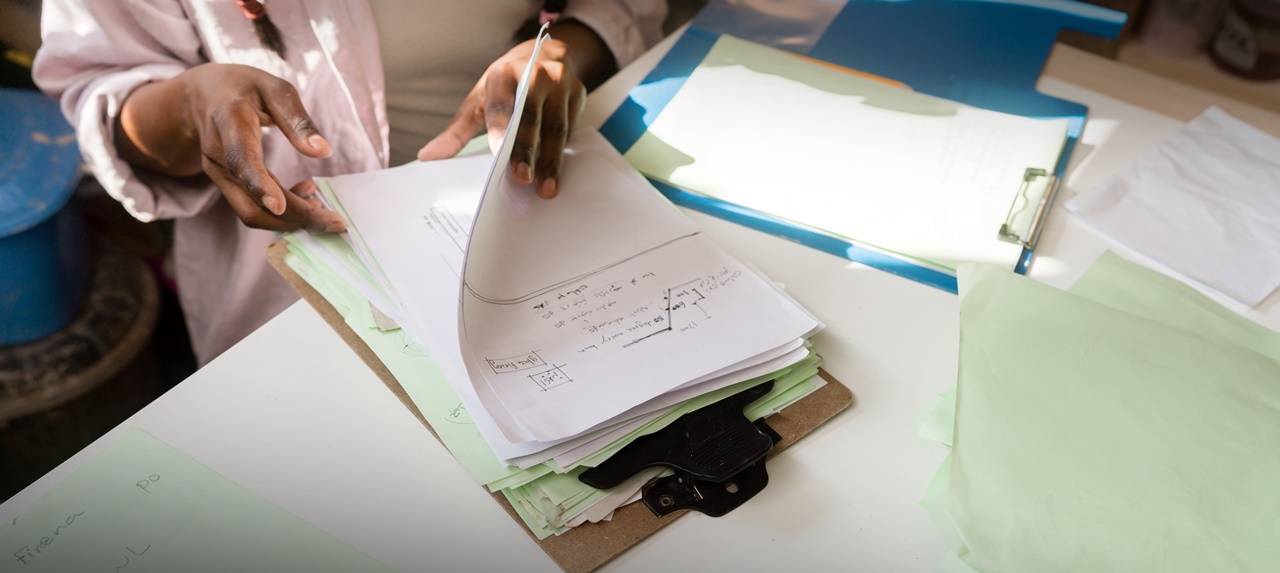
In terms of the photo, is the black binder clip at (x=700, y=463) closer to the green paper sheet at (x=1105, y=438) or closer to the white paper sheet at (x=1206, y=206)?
the green paper sheet at (x=1105, y=438)

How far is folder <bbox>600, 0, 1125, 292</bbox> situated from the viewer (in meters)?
0.73

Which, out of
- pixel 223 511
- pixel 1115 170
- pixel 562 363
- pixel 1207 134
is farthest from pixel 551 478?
pixel 1207 134

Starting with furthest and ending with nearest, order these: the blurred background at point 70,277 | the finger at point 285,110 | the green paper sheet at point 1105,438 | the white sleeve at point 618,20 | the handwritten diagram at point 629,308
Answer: the white sleeve at point 618,20
the blurred background at point 70,277
the finger at point 285,110
the handwritten diagram at point 629,308
the green paper sheet at point 1105,438

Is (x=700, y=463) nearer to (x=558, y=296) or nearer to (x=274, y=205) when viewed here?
(x=558, y=296)

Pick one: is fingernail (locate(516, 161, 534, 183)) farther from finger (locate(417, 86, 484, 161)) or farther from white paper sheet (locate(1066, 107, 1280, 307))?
white paper sheet (locate(1066, 107, 1280, 307))

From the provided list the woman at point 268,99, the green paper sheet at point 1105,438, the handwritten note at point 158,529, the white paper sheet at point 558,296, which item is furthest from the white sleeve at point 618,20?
the handwritten note at point 158,529

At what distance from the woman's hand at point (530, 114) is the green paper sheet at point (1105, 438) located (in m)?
0.38

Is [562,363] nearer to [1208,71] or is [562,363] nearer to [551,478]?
[551,478]

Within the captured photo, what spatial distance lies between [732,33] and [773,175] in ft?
1.05

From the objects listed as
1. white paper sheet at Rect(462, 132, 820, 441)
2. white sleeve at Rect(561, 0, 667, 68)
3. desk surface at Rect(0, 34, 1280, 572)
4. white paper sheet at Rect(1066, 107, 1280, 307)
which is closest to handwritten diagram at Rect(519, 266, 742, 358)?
white paper sheet at Rect(462, 132, 820, 441)

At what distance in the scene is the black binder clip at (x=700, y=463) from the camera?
0.53 metres

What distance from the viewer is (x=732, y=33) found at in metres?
1.02

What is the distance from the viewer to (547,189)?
73cm

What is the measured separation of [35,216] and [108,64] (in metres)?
0.19
